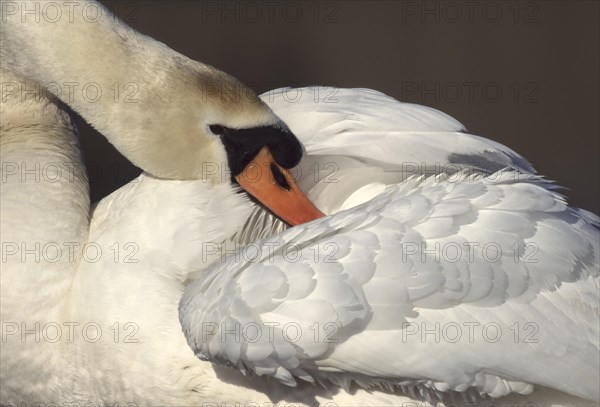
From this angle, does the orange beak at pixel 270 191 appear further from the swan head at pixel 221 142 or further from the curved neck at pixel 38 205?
the curved neck at pixel 38 205

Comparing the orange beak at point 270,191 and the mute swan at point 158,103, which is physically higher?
the mute swan at point 158,103

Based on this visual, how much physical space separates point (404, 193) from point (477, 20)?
16.4 ft

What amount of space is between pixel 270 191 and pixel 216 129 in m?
0.23

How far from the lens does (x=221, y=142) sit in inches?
125

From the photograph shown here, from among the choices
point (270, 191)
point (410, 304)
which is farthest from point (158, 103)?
point (410, 304)

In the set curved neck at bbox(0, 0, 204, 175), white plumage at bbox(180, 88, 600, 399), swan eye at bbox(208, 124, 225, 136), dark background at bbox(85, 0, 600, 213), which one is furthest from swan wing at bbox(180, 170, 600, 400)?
dark background at bbox(85, 0, 600, 213)

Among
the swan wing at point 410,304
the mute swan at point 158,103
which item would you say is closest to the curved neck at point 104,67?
the mute swan at point 158,103

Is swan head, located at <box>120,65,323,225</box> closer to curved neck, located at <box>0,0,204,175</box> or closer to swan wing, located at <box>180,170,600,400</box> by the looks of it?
curved neck, located at <box>0,0,204,175</box>

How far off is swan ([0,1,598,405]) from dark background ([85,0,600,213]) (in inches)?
131

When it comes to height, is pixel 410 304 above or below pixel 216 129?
below

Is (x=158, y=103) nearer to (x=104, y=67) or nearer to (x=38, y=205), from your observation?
(x=104, y=67)

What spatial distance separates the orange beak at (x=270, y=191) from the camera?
10.5ft

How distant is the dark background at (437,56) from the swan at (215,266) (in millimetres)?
3315

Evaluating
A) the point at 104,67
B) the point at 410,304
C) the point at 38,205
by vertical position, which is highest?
the point at 104,67
